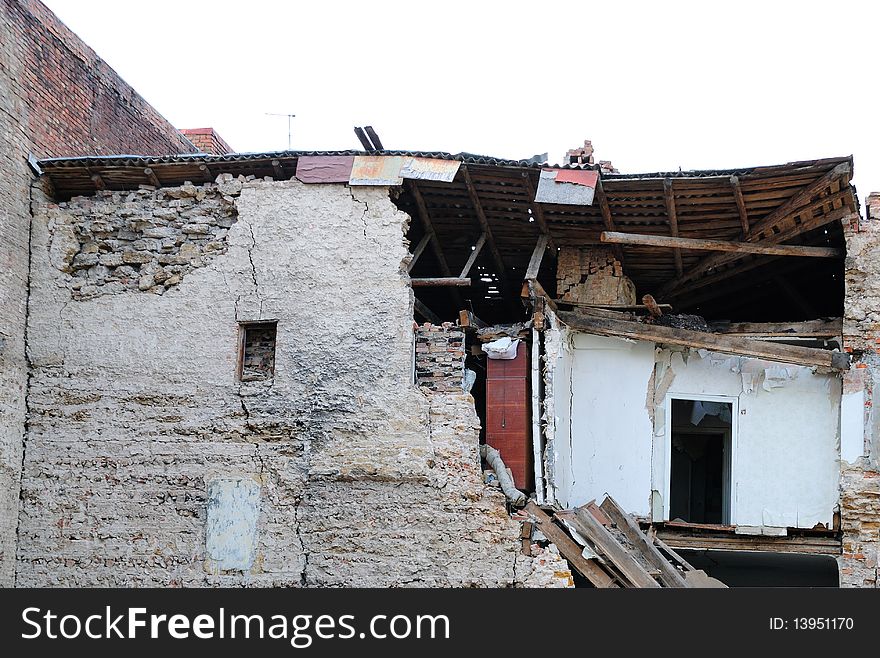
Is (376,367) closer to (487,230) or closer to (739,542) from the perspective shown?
(487,230)

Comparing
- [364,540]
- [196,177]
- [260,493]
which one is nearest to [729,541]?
[364,540]

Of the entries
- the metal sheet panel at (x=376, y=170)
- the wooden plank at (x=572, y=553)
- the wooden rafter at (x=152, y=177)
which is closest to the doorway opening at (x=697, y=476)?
the wooden plank at (x=572, y=553)

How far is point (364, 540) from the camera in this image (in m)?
10.6

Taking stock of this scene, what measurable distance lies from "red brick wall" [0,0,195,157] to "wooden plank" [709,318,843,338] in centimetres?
767

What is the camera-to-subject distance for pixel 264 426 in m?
10.9

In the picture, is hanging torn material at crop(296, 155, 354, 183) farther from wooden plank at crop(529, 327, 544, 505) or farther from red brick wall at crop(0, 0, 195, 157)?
red brick wall at crop(0, 0, 195, 157)

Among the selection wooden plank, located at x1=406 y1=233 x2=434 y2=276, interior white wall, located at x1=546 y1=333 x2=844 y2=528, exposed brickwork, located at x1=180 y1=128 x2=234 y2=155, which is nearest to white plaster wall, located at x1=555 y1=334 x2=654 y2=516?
interior white wall, located at x1=546 y1=333 x2=844 y2=528

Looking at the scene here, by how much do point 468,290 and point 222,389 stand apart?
4.11 m

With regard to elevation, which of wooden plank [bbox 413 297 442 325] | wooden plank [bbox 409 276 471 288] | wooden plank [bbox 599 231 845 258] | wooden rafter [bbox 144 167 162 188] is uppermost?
wooden rafter [bbox 144 167 162 188]

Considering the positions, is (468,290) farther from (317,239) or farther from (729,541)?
(729,541)

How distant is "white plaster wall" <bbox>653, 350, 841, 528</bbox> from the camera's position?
11773 millimetres

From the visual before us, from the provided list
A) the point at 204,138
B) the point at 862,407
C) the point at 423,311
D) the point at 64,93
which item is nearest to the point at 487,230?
the point at 423,311

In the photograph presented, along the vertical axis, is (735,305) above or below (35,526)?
above

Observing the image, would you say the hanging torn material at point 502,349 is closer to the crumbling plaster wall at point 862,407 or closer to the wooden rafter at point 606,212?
the wooden rafter at point 606,212
